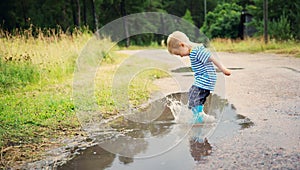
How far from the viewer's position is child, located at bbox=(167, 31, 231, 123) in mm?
4566

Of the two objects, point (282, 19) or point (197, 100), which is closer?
point (197, 100)

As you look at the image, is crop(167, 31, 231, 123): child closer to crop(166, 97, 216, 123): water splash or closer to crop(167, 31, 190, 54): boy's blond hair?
crop(167, 31, 190, 54): boy's blond hair

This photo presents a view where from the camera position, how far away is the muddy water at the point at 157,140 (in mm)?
3338

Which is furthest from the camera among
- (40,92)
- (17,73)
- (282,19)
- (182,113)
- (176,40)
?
(282,19)

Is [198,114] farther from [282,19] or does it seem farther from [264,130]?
[282,19]

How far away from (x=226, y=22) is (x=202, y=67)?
31.4 m

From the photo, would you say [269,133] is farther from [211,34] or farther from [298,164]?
[211,34]

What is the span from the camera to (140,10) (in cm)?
4934

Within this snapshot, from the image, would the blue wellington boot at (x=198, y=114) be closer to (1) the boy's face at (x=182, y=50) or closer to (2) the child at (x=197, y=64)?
(2) the child at (x=197, y=64)

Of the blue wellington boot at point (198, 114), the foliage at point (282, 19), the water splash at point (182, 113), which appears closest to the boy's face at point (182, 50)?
the blue wellington boot at point (198, 114)

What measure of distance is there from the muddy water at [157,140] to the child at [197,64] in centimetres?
30

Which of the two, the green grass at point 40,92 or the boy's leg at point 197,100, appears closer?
the green grass at point 40,92

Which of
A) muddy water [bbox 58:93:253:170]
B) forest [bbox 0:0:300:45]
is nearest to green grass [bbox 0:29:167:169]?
muddy water [bbox 58:93:253:170]

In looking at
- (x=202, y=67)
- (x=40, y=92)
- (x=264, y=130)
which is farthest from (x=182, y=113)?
(x=40, y=92)
